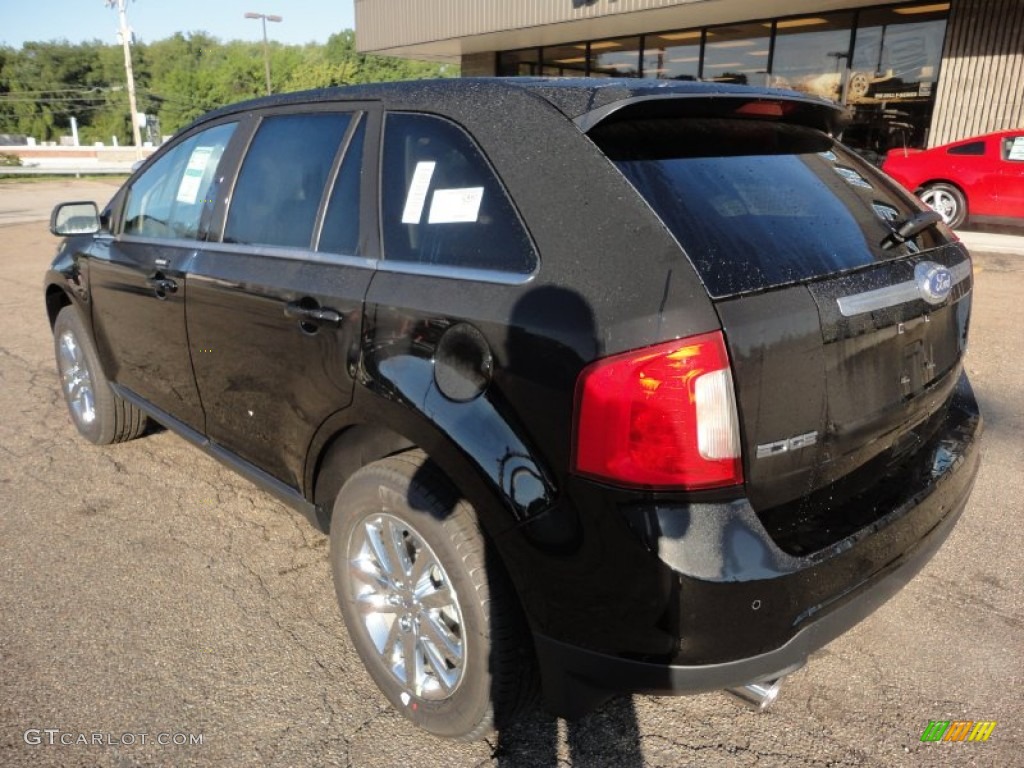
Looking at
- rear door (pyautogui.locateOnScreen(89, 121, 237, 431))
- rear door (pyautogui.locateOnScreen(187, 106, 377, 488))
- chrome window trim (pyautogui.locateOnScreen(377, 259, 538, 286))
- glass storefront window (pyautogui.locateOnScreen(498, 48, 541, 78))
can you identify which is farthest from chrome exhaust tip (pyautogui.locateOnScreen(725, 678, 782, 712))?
glass storefront window (pyautogui.locateOnScreen(498, 48, 541, 78))

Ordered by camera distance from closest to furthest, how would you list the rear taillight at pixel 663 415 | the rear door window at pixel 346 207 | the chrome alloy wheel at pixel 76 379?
the rear taillight at pixel 663 415
the rear door window at pixel 346 207
the chrome alloy wheel at pixel 76 379

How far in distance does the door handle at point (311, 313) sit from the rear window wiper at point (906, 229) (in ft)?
5.24

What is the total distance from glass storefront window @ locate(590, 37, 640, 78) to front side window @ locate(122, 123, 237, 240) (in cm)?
1546

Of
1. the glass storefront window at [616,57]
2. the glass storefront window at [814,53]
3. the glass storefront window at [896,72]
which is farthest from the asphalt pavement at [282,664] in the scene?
the glass storefront window at [616,57]

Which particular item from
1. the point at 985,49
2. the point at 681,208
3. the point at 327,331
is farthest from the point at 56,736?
the point at 985,49

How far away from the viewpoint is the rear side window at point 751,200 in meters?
1.85

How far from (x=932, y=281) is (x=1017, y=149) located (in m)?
11.3

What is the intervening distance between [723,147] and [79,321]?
11.7 feet

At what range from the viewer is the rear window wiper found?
2244mm

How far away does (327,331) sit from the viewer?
239 centimetres

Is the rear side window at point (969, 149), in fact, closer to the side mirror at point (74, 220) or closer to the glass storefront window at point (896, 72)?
the glass storefront window at point (896, 72)

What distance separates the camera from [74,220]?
3.96 metres

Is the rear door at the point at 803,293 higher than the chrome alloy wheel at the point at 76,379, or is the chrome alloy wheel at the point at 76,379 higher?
the rear door at the point at 803,293

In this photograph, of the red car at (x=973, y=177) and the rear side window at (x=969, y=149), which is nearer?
the red car at (x=973, y=177)
